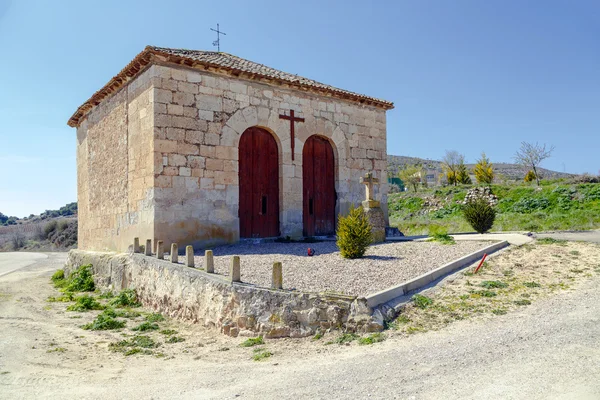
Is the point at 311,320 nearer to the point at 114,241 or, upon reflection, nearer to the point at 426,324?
the point at 426,324

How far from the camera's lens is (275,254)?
9406 millimetres

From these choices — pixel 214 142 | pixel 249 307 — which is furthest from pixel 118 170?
pixel 249 307

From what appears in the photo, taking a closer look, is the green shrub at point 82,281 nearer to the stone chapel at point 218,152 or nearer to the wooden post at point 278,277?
the stone chapel at point 218,152

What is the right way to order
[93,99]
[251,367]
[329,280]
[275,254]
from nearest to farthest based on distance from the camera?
[251,367] → [329,280] → [275,254] → [93,99]

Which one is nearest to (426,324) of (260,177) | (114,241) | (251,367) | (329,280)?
(329,280)

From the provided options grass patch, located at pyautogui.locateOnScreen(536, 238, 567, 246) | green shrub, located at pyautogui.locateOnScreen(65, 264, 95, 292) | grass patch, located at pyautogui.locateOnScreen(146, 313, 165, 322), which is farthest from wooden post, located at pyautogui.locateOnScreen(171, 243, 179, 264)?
grass patch, located at pyautogui.locateOnScreen(536, 238, 567, 246)

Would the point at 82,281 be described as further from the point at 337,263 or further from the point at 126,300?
the point at 337,263

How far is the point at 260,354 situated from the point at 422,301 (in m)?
2.35

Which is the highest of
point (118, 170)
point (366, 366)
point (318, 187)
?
point (118, 170)

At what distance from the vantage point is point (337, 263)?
26.3 feet

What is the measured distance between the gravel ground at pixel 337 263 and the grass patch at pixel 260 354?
3.64 feet

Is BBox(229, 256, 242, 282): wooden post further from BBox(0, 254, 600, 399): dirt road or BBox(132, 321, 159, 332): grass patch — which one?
BBox(132, 321, 159, 332): grass patch

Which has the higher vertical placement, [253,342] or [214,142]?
Result: [214,142]

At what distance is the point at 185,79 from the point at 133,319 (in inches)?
222
